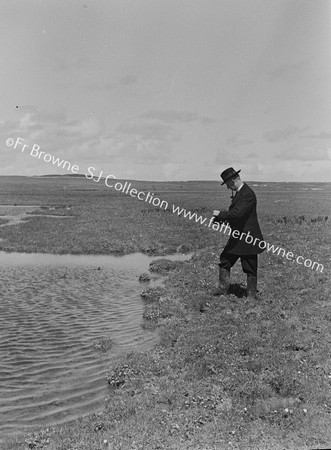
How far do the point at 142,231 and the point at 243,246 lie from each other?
23118mm

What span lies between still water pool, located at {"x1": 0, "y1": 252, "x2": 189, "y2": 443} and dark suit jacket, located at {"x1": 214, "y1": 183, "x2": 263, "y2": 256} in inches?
143

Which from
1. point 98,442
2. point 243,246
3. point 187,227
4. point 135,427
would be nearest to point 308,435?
point 135,427

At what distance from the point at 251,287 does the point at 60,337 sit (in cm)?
588

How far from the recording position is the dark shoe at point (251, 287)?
12.8 meters

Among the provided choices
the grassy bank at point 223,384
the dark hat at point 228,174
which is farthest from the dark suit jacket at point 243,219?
the grassy bank at point 223,384

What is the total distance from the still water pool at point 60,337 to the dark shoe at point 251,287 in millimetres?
3493

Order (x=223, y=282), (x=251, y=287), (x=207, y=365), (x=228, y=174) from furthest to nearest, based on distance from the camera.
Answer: (x=223, y=282), (x=251, y=287), (x=228, y=174), (x=207, y=365)

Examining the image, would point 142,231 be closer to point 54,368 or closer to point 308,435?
point 54,368

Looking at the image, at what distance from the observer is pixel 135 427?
21.5 ft

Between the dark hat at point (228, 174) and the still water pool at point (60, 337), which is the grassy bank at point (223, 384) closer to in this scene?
the still water pool at point (60, 337)

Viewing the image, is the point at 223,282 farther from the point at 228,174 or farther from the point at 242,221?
the point at 228,174

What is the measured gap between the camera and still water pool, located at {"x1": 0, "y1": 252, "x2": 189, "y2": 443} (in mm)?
7727

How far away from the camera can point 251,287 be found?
508 inches

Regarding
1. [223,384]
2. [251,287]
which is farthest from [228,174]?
[223,384]
